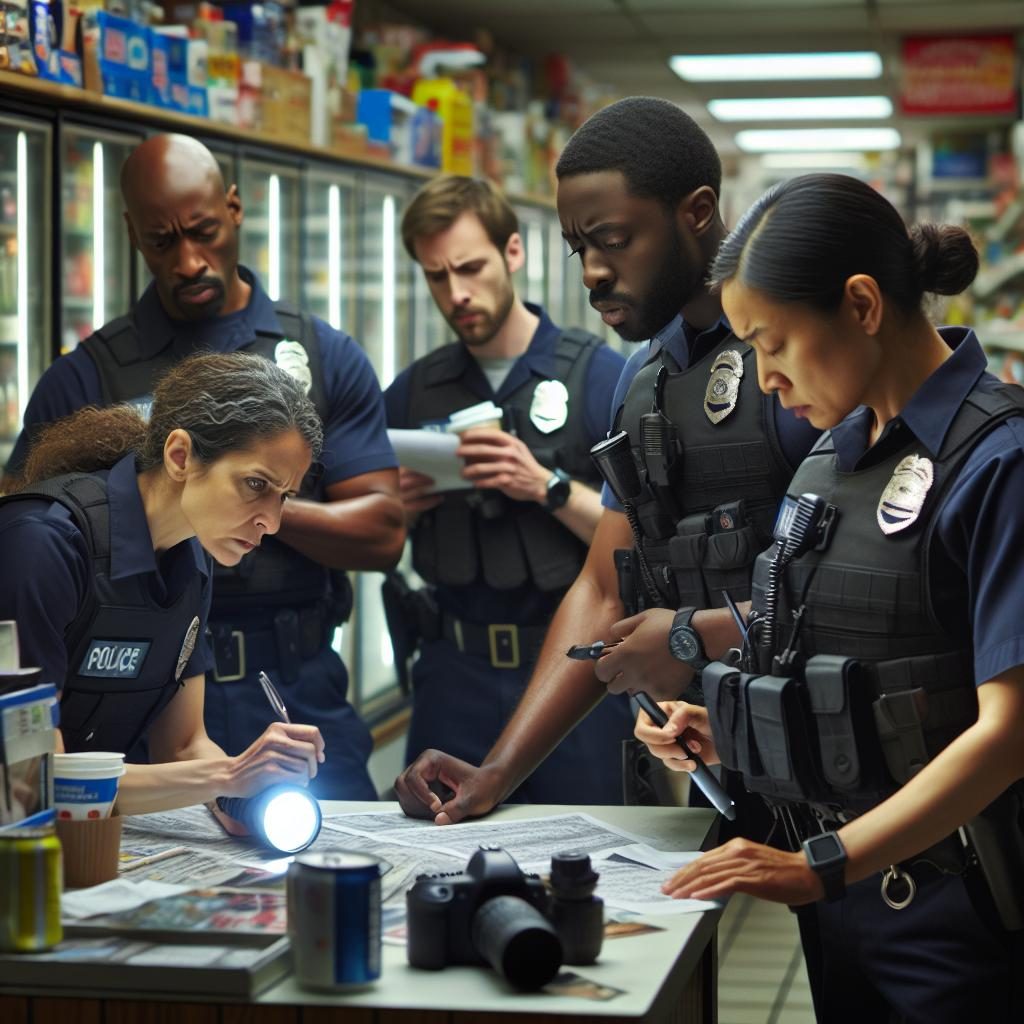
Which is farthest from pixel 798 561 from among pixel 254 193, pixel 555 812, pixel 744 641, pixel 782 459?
pixel 254 193

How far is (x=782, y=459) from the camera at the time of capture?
8.41ft

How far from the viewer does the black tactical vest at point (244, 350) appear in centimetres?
351

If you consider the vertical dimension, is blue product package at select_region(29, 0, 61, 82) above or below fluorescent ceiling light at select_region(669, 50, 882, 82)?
below

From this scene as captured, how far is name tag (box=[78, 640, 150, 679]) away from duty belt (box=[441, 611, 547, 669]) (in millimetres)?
1445

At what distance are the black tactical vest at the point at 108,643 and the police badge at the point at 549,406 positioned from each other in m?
1.50

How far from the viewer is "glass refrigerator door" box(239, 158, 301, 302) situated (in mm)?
5086

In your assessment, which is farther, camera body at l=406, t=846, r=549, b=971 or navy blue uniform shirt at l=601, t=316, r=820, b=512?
navy blue uniform shirt at l=601, t=316, r=820, b=512

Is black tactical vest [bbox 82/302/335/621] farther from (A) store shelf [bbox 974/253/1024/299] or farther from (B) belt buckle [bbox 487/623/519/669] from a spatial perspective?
(A) store shelf [bbox 974/253/1024/299]

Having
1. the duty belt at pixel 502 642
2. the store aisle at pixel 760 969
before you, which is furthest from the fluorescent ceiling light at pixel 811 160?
the duty belt at pixel 502 642

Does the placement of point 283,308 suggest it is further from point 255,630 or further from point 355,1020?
point 355,1020

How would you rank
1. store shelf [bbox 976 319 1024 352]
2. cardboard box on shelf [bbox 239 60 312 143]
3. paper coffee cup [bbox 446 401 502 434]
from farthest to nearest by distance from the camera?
store shelf [bbox 976 319 1024 352], cardboard box on shelf [bbox 239 60 312 143], paper coffee cup [bbox 446 401 502 434]

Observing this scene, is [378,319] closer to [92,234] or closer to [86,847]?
[92,234]

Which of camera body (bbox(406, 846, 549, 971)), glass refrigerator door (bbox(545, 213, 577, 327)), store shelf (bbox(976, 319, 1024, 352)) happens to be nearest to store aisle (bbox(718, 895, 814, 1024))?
camera body (bbox(406, 846, 549, 971))

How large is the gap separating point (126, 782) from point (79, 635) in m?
0.23
